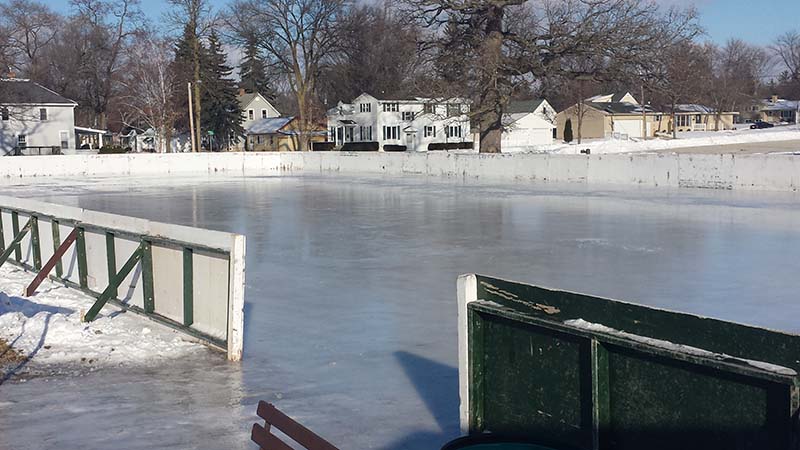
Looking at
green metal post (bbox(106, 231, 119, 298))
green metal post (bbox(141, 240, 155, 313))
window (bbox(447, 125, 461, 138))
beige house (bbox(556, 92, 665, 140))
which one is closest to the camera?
green metal post (bbox(141, 240, 155, 313))

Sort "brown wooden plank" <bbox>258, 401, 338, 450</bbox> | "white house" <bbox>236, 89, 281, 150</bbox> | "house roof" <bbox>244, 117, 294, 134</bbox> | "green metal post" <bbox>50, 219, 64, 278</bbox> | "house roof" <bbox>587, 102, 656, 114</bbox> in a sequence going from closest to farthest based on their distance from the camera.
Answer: "brown wooden plank" <bbox>258, 401, 338, 450</bbox> → "green metal post" <bbox>50, 219, 64, 278</bbox> → "house roof" <bbox>244, 117, 294, 134</bbox> → "white house" <bbox>236, 89, 281, 150</bbox> → "house roof" <bbox>587, 102, 656, 114</bbox>

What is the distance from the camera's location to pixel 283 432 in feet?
14.4

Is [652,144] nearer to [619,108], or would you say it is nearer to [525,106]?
[525,106]

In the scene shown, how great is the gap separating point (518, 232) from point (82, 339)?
34.7 feet

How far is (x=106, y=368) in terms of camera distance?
7660mm

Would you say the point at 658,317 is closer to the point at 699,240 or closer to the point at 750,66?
the point at 699,240

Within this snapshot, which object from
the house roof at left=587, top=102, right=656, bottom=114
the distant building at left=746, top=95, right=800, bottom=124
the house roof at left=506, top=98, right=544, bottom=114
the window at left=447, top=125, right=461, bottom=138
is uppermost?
the distant building at left=746, top=95, right=800, bottom=124

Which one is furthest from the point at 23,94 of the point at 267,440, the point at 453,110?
the point at 267,440

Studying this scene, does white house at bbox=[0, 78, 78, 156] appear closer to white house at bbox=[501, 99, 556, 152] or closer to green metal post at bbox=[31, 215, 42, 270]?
white house at bbox=[501, 99, 556, 152]

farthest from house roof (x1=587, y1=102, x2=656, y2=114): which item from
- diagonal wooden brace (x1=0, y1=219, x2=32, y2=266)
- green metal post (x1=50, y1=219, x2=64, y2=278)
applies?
green metal post (x1=50, y1=219, x2=64, y2=278)

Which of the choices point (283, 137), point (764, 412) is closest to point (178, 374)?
point (764, 412)

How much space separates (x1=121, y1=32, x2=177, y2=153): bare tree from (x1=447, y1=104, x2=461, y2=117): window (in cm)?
3203

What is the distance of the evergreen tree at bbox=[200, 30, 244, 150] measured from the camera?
7725cm

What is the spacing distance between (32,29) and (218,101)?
29774 millimetres
